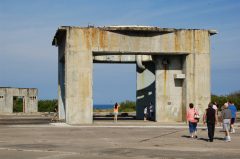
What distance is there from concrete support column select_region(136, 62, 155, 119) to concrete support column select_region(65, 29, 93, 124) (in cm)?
917

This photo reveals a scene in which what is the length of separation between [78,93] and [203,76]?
8.94m

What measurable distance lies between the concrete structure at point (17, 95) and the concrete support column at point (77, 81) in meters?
32.7

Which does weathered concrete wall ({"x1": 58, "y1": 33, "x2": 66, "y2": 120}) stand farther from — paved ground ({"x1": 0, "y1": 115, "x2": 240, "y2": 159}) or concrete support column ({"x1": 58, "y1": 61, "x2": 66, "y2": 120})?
paved ground ({"x1": 0, "y1": 115, "x2": 240, "y2": 159})

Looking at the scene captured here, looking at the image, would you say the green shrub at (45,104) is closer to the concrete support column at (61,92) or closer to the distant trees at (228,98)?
the distant trees at (228,98)

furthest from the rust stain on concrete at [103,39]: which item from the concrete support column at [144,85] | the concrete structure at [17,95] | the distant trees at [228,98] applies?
the concrete structure at [17,95]

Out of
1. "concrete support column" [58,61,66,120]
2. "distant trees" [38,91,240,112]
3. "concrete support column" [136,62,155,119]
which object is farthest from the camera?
"distant trees" [38,91,240,112]

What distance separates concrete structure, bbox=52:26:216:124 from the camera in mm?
35594

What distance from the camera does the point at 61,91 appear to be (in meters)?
42.5

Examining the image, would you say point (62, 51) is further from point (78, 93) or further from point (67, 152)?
point (67, 152)

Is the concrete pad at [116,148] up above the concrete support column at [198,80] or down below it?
below

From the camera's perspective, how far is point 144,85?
45250 millimetres

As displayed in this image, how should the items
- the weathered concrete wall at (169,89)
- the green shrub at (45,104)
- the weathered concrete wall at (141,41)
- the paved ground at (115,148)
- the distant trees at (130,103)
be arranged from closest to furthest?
the paved ground at (115,148) < the weathered concrete wall at (141,41) < the weathered concrete wall at (169,89) < the distant trees at (130,103) < the green shrub at (45,104)

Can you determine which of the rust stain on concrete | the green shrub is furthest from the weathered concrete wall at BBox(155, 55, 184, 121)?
the green shrub

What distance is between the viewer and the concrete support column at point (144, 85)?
44.4 metres
